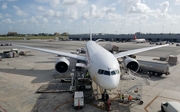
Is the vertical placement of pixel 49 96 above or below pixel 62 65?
below

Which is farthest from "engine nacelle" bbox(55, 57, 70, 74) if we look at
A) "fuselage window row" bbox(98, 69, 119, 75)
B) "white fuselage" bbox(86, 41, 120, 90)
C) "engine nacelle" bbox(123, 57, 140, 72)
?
"fuselage window row" bbox(98, 69, 119, 75)

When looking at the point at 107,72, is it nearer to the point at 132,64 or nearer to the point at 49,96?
the point at 49,96

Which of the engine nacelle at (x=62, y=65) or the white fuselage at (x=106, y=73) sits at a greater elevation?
the white fuselage at (x=106, y=73)

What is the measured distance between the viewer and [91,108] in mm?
12695

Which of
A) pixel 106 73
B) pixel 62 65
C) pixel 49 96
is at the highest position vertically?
pixel 106 73

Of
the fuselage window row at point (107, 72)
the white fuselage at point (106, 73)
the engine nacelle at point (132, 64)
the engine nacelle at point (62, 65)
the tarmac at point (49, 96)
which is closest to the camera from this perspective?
the white fuselage at point (106, 73)

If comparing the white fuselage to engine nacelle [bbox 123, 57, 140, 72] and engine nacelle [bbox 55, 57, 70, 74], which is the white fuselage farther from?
engine nacelle [bbox 55, 57, 70, 74]

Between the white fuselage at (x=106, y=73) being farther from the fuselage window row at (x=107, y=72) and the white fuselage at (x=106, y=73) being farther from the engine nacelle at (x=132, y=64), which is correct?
the engine nacelle at (x=132, y=64)

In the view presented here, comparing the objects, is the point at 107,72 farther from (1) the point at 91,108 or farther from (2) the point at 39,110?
(2) the point at 39,110

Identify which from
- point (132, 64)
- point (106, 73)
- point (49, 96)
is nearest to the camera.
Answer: point (106, 73)

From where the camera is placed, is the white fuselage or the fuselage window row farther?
the fuselage window row

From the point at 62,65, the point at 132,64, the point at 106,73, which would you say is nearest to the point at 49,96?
the point at 62,65

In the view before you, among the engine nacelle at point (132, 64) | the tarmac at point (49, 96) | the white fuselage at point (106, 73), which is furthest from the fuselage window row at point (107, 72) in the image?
the engine nacelle at point (132, 64)

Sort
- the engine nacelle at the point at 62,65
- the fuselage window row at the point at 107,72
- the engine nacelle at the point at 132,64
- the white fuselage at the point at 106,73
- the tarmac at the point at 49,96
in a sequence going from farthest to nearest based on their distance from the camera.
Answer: the engine nacelle at the point at 62,65 → the engine nacelle at the point at 132,64 → the tarmac at the point at 49,96 → the fuselage window row at the point at 107,72 → the white fuselage at the point at 106,73
